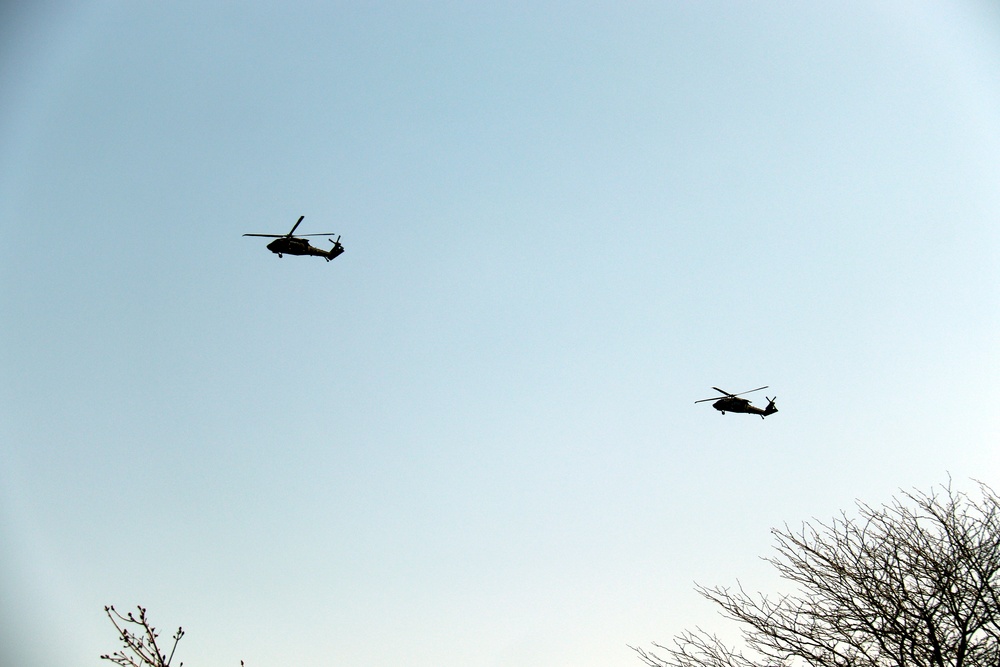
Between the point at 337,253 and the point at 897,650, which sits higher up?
the point at 337,253

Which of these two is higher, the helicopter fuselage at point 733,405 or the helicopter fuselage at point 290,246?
the helicopter fuselage at point 290,246

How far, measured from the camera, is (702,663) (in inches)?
521

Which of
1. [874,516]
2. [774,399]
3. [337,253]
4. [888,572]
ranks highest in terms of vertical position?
[337,253]

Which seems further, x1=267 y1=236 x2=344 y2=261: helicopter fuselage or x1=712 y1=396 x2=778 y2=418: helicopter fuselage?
x1=712 y1=396 x2=778 y2=418: helicopter fuselage

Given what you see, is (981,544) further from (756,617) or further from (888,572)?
(756,617)

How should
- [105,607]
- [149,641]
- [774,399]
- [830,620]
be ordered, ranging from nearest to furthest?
[105,607] → [149,641] → [830,620] → [774,399]

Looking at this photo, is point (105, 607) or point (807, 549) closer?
point (105, 607)

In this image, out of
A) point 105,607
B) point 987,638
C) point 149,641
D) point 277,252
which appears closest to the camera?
point 105,607

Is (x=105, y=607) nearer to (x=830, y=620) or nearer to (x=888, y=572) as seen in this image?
(x=830, y=620)

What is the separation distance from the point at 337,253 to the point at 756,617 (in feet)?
70.8

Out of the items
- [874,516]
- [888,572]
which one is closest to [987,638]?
[888,572]

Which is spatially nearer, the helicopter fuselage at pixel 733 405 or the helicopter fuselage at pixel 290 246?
the helicopter fuselage at pixel 290 246

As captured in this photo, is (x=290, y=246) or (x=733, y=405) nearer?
(x=290, y=246)

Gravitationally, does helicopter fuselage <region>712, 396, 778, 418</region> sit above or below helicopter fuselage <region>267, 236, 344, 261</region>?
below
